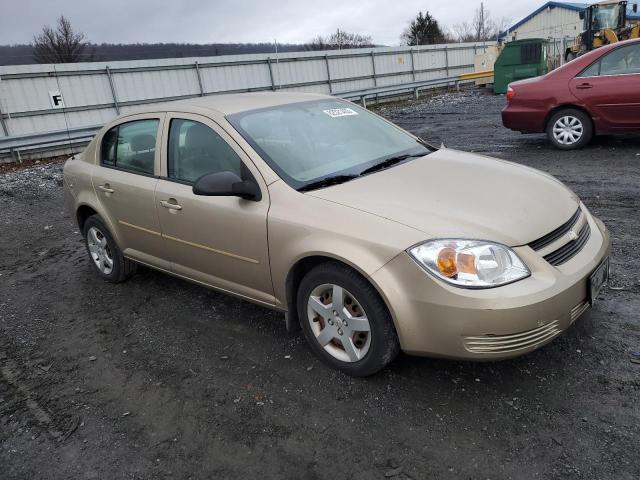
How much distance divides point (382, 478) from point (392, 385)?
68 cm

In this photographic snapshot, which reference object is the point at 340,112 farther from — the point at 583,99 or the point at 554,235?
the point at 583,99

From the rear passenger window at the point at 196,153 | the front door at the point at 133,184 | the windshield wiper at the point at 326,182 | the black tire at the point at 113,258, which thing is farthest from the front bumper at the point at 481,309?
the black tire at the point at 113,258

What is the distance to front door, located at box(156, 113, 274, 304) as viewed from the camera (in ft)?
10.7

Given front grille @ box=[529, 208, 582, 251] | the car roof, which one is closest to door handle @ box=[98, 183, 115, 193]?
the car roof

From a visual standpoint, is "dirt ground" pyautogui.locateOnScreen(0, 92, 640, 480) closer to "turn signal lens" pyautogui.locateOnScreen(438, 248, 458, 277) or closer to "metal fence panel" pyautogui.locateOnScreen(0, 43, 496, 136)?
"turn signal lens" pyautogui.locateOnScreen(438, 248, 458, 277)

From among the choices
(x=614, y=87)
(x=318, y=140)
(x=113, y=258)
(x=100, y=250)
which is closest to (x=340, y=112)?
(x=318, y=140)

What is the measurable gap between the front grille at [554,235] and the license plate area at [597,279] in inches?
10.4

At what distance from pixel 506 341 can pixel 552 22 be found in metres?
50.9

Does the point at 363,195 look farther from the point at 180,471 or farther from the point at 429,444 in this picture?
the point at 180,471

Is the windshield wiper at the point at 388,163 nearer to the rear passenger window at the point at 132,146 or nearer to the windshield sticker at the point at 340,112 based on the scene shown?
the windshield sticker at the point at 340,112

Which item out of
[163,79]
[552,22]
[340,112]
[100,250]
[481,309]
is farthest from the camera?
[552,22]

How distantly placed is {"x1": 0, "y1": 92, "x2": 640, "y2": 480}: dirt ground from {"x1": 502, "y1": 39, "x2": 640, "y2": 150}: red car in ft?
12.5

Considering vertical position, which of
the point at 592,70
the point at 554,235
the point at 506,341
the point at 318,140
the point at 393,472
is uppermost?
the point at 592,70

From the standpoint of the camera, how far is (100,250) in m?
4.83
